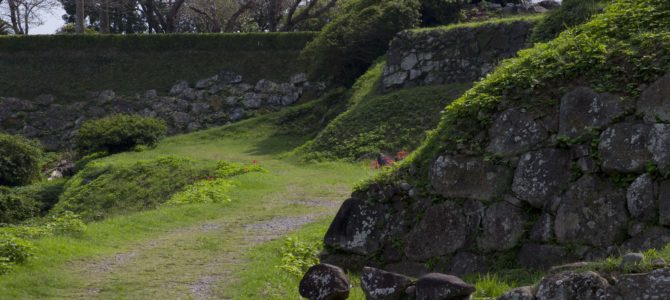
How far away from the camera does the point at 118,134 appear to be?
2742 cm

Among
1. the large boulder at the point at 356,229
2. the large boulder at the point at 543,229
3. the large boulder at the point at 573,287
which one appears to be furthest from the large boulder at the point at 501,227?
the large boulder at the point at 573,287

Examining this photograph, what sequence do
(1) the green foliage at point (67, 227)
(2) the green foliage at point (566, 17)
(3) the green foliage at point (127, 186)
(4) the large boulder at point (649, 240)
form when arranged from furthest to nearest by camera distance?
(3) the green foliage at point (127, 186) < (2) the green foliage at point (566, 17) < (1) the green foliage at point (67, 227) < (4) the large boulder at point (649, 240)

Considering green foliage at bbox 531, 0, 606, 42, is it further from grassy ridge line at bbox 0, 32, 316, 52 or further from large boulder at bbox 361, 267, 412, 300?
grassy ridge line at bbox 0, 32, 316, 52

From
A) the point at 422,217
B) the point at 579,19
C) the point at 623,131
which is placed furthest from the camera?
the point at 579,19

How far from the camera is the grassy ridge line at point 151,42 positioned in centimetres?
3644

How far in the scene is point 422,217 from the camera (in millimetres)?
8961

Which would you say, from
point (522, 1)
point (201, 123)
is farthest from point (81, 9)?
point (522, 1)

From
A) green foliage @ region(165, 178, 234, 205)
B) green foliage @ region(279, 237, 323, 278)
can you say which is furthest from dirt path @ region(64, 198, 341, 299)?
green foliage @ region(165, 178, 234, 205)

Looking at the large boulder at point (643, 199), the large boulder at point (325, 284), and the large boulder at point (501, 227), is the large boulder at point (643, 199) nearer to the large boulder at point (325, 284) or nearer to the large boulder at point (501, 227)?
the large boulder at point (501, 227)

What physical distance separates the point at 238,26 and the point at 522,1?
23.5 meters

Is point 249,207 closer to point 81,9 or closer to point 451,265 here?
point 451,265

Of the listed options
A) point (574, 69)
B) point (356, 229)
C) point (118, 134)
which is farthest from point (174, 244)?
point (118, 134)

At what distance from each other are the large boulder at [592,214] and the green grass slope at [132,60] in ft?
87.5

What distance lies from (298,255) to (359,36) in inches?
775
